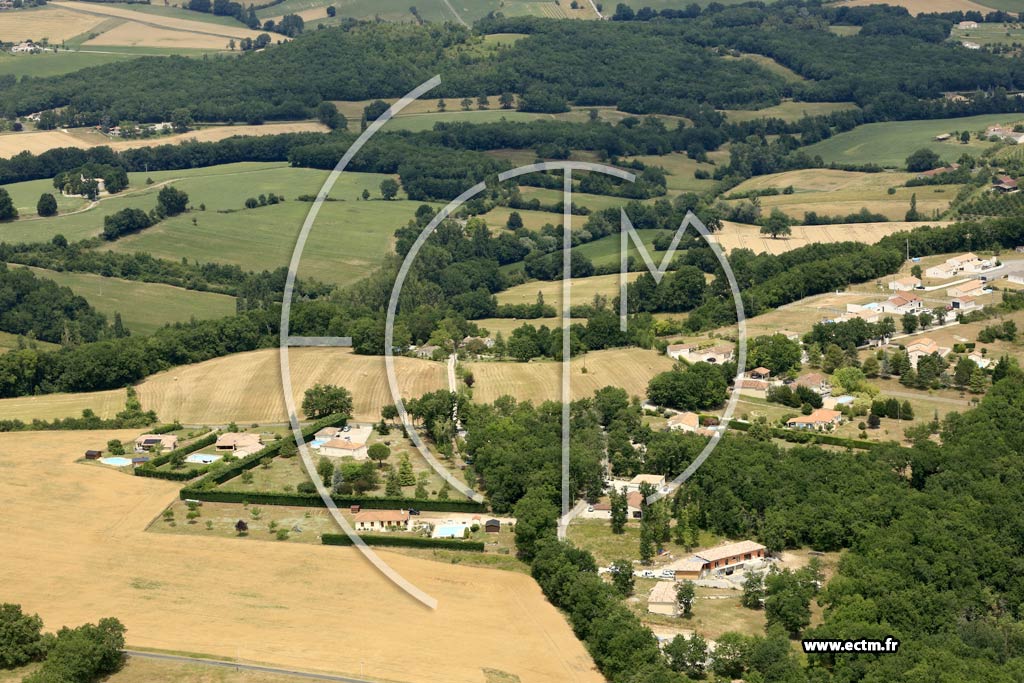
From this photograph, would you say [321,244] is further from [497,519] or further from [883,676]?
[883,676]

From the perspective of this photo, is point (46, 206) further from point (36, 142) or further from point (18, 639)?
point (18, 639)

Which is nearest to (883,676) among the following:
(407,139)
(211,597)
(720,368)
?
(211,597)

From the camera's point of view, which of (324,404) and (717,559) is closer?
(717,559)

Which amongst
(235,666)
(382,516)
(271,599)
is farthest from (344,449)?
(235,666)

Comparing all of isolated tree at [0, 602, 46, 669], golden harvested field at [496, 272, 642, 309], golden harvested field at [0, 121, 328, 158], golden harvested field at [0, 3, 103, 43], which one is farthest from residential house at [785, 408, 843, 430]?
golden harvested field at [0, 3, 103, 43]

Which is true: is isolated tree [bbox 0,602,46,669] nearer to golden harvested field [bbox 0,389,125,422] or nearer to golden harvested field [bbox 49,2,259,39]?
golden harvested field [bbox 0,389,125,422]

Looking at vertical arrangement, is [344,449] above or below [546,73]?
below
